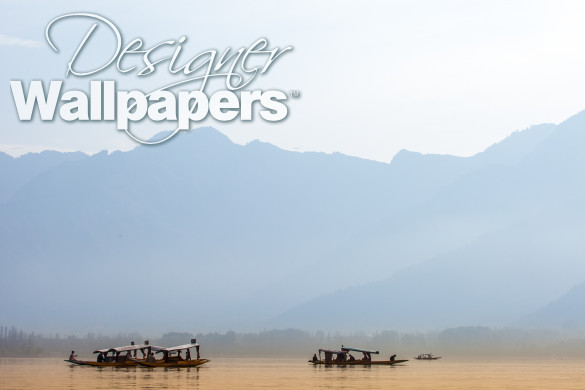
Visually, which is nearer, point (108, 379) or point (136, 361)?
point (108, 379)

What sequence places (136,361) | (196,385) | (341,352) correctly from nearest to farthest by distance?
1. (196,385)
2. (136,361)
3. (341,352)

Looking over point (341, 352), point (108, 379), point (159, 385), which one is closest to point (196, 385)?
point (159, 385)

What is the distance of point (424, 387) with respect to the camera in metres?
99.2

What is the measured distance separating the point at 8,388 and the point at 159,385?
14.2m

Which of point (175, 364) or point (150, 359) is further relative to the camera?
point (150, 359)

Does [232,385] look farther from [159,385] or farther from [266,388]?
[159,385]

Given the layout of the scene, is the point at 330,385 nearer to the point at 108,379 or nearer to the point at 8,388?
the point at 108,379

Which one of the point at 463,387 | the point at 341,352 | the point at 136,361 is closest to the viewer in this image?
the point at 463,387

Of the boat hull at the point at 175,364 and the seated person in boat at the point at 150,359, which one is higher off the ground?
the seated person in boat at the point at 150,359

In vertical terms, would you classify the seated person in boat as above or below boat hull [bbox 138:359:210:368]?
above

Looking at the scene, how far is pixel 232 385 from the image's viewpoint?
10038 centimetres

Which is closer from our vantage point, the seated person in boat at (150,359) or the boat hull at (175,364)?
the boat hull at (175,364)

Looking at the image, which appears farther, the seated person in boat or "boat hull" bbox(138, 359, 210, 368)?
the seated person in boat

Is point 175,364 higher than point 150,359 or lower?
lower
